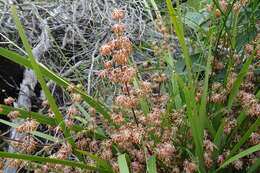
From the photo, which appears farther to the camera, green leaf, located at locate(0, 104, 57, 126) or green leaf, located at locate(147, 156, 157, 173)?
green leaf, located at locate(0, 104, 57, 126)

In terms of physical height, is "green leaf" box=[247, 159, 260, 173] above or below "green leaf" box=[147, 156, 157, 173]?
below

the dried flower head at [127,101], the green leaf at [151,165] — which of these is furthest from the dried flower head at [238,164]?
the dried flower head at [127,101]

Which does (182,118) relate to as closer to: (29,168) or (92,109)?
(92,109)

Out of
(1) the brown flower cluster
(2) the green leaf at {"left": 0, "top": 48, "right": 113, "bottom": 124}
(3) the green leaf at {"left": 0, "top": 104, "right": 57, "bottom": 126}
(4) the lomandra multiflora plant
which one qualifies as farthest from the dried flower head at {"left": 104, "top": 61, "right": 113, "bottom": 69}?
(1) the brown flower cluster

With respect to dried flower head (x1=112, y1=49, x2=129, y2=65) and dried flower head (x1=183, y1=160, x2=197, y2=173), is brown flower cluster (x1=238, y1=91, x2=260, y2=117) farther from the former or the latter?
dried flower head (x1=112, y1=49, x2=129, y2=65)

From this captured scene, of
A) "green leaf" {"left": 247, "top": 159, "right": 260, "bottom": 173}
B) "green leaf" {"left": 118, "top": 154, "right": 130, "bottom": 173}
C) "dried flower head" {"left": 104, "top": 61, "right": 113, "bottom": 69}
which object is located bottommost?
"green leaf" {"left": 247, "top": 159, "right": 260, "bottom": 173}

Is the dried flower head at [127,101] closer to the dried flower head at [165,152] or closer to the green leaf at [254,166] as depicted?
the dried flower head at [165,152]

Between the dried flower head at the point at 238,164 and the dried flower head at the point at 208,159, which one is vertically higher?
the dried flower head at the point at 208,159

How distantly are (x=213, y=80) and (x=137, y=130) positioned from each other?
44 cm

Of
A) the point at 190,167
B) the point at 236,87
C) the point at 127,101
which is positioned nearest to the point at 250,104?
the point at 236,87

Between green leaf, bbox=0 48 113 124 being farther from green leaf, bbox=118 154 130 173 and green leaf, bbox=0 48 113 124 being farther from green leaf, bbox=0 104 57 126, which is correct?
green leaf, bbox=118 154 130 173

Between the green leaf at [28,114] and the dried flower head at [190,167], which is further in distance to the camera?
the green leaf at [28,114]

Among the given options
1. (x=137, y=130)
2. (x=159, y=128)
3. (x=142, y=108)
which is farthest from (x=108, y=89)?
(x=137, y=130)

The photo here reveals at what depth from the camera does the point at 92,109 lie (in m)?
1.51
